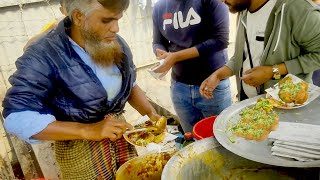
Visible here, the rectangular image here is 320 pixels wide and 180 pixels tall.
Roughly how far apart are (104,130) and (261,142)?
98cm

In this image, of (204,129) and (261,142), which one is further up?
(261,142)

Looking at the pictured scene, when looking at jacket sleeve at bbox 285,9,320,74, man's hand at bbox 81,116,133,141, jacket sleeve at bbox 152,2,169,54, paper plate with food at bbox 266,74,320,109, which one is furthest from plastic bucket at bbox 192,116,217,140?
jacket sleeve at bbox 152,2,169,54

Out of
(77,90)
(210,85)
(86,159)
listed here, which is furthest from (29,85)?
(210,85)

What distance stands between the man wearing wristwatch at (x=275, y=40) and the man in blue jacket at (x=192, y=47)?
503mm

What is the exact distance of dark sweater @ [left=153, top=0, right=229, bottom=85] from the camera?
3242 mm

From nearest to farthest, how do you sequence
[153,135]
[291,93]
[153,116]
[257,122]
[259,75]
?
[257,122] → [291,93] → [153,135] → [259,75] → [153,116]

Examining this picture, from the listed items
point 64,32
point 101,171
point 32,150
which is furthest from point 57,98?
point 32,150

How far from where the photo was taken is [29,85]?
1902mm

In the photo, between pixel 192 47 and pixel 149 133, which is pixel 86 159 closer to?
pixel 149 133

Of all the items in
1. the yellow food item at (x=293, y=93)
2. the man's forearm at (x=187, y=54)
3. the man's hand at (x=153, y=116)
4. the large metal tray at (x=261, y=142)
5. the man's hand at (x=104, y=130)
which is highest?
the man's forearm at (x=187, y=54)

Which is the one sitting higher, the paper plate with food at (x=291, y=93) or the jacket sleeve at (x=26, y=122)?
the jacket sleeve at (x=26, y=122)

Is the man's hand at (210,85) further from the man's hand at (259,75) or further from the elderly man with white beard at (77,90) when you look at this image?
the elderly man with white beard at (77,90)

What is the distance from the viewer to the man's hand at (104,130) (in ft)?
6.70

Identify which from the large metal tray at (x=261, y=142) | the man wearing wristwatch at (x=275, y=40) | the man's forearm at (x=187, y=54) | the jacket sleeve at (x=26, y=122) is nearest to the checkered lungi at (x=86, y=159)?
the jacket sleeve at (x=26, y=122)
